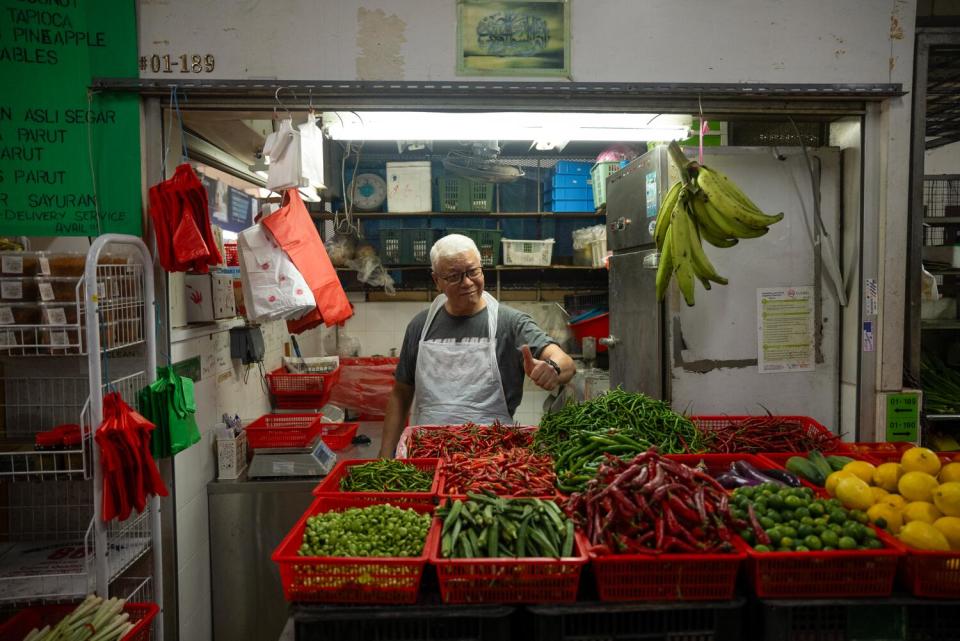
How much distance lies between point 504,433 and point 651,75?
194 centimetres

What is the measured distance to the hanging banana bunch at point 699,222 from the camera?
260cm

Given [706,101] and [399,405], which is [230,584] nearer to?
[399,405]

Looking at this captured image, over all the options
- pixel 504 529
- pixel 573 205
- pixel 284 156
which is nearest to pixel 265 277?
pixel 284 156

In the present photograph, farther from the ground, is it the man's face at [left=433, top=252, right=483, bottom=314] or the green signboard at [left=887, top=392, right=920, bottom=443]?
the man's face at [left=433, top=252, right=483, bottom=314]

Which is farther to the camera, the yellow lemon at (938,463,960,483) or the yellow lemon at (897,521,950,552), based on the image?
the yellow lemon at (938,463,960,483)

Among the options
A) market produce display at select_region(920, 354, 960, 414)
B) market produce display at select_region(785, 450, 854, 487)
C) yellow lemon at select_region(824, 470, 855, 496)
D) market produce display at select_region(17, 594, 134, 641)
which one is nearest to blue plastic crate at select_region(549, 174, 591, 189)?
market produce display at select_region(920, 354, 960, 414)

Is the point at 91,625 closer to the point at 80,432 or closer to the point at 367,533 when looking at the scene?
the point at 80,432

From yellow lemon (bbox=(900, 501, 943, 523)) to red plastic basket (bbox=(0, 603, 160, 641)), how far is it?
2.96 metres

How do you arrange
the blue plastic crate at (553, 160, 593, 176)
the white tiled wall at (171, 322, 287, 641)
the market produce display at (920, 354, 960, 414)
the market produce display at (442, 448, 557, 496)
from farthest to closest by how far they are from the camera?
the blue plastic crate at (553, 160, 593, 176), the market produce display at (920, 354, 960, 414), the white tiled wall at (171, 322, 287, 641), the market produce display at (442, 448, 557, 496)

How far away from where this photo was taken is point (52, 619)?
2.61m

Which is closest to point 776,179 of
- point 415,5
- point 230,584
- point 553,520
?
point 415,5

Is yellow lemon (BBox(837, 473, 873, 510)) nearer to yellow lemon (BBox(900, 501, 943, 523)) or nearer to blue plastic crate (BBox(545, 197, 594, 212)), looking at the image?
yellow lemon (BBox(900, 501, 943, 523))

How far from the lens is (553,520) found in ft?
6.57

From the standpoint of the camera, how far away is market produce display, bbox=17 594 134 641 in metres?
2.24
